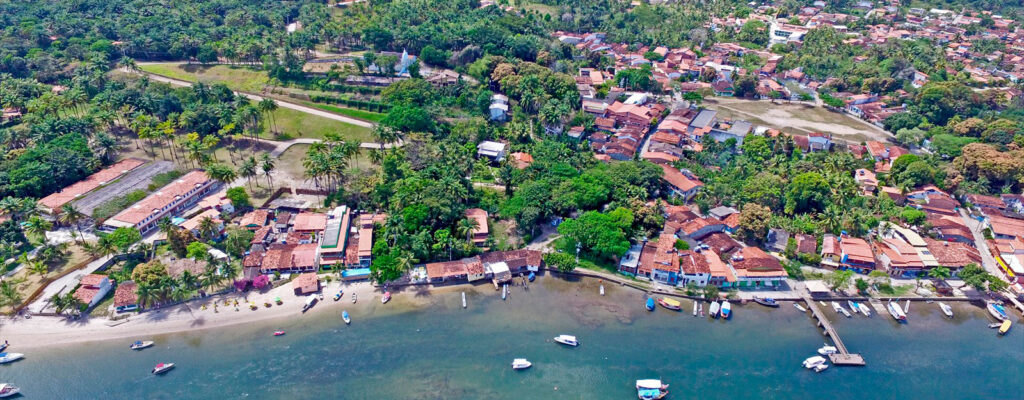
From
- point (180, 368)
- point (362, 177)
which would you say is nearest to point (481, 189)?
→ point (362, 177)

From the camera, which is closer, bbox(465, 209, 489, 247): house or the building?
the building

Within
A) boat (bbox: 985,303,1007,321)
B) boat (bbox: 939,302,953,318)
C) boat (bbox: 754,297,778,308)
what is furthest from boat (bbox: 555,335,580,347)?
boat (bbox: 985,303,1007,321)

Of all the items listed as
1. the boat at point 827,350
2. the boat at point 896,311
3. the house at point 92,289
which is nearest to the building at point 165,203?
the house at point 92,289

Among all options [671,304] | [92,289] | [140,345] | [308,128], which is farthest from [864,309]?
[308,128]

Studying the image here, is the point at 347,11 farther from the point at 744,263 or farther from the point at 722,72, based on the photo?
the point at 744,263

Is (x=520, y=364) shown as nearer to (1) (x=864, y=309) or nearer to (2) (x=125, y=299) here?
(1) (x=864, y=309)

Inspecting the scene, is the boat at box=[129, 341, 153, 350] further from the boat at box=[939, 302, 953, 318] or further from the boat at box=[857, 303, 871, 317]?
the boat at box=[939, 302, 953, 318]
